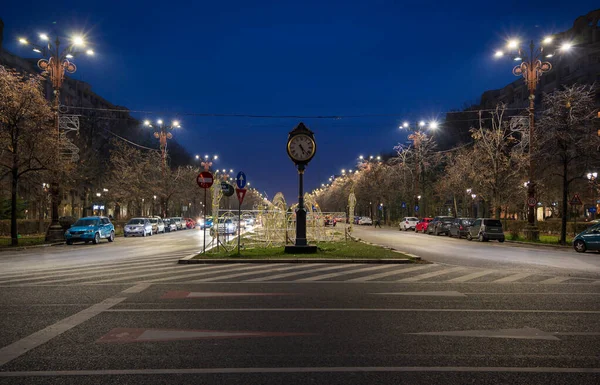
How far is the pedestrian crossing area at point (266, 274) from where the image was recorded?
12133mm

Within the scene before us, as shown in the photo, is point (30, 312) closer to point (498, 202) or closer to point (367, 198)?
point (498, 202)

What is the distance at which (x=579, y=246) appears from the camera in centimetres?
2347

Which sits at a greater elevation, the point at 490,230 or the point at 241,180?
the point at 241,180

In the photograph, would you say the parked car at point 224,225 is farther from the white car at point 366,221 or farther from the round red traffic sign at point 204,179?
the white car at point 366,221

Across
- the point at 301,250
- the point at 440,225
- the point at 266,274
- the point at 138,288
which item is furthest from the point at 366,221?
the point at 138,288

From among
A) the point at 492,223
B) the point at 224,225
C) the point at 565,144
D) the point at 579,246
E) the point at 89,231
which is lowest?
the point at 579,246

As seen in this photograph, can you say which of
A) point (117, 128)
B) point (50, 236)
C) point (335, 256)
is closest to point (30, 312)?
point (335, 256)

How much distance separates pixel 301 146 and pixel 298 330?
12.6m

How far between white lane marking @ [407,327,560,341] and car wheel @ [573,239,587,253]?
19.4 m

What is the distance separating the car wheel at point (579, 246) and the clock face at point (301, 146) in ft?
48.9

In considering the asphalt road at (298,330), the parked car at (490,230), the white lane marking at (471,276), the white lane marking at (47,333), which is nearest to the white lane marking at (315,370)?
the asphalt road at (298,330)

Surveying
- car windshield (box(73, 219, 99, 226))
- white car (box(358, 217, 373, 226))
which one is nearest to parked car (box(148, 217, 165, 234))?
car windshield (box(73, 219, 99, 226))

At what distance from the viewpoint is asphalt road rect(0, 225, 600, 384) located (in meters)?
5.06

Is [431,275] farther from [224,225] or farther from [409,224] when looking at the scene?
[409,224]
